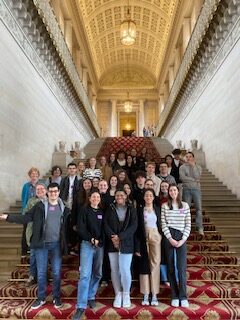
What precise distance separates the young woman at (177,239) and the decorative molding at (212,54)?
21.4ft

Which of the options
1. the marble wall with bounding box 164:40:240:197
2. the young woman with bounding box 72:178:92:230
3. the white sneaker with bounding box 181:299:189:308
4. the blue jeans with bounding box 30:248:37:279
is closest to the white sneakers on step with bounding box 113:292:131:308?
the white sneaker with bounding box 181:299:189:308

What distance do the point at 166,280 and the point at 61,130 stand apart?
11.6 metres

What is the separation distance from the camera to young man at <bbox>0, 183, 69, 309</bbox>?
4809mm

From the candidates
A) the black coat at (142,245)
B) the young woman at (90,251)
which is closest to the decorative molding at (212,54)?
the black coat at (142,245)

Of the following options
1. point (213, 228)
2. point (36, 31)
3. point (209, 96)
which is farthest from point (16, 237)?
point (209, 96)

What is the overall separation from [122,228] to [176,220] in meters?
0.80

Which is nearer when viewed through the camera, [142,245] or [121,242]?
[121,242]

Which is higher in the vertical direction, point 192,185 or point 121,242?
point 192,185

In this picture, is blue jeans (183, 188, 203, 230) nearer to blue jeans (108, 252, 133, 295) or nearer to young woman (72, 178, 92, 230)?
young woman (72, 178, 92, 230)

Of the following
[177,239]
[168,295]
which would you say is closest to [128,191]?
[177,239]

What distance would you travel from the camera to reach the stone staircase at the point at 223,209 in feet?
24.4

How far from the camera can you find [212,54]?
41.7 ft

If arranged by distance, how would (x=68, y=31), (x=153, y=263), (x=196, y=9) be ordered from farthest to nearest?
1. (x=68, y=31)
2. (x=196, y=9)
3. (x=153, y=263)

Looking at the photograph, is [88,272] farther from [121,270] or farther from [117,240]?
[117,240]
